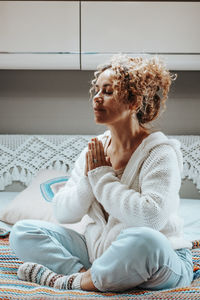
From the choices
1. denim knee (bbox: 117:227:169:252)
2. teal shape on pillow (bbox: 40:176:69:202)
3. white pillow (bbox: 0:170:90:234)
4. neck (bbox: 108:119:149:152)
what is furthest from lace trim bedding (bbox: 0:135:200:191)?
denim knee (bbox: 117:227:169:252)

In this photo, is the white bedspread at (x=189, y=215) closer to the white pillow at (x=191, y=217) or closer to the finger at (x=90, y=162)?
the white pillow at (x=191, y=217)

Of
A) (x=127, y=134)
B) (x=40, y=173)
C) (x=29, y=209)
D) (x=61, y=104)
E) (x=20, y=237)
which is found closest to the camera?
(x=20, y=237)

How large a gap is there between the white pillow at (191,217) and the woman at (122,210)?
0.47m

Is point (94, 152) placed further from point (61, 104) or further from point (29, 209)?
point (61, 104)

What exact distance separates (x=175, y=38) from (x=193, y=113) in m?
0.56

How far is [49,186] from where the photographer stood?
1950 mm

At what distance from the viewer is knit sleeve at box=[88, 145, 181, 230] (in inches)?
43.8

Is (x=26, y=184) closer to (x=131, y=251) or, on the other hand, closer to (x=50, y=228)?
(x=50, y=228)

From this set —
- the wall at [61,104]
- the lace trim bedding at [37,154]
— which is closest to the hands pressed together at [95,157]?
the lace trim bedding at [37,154]

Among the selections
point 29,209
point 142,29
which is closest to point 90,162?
point 29,209

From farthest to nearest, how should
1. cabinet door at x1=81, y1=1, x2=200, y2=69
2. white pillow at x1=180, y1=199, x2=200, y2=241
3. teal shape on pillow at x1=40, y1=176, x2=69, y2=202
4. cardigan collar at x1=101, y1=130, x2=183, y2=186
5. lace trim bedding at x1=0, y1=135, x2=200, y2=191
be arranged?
1. lace trim bedding at x1=0, y1=135, x2=200, y2=191
2. cabinet door at x1=81, y1=1, x2=200, y2=69
3. teal shape on pillow at x1=40, y1=176, x2=69, y2=202
4. white pillow at x1=180, y1=199, x2=200, y2=241
5. cardigan collar at x1=101, y1=130, x2=183, y2=186

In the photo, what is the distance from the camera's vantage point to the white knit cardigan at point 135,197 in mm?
1121

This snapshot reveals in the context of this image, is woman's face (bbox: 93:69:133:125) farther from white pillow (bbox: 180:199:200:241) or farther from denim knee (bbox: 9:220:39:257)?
white pillow (bbox: 180:199:200:241)

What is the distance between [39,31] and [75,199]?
1.14m
